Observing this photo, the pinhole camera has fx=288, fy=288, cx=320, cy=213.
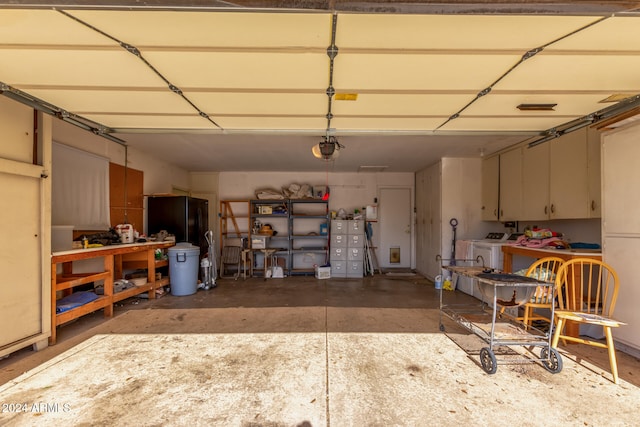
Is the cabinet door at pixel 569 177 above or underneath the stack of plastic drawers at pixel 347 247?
above

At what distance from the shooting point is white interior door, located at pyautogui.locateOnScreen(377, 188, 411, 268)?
7383 mm

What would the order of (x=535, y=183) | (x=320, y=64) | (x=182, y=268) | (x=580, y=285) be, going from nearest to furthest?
(x=320, y=64)
(x=580, y=285)
(x=535, y=183)
(x=182, y=268)

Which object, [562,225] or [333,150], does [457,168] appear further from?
[333,150]

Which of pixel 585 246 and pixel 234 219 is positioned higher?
pixel 234 219

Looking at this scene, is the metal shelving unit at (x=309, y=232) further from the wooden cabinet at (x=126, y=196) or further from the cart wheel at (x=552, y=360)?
the cart wheel at (x=552, y=360)

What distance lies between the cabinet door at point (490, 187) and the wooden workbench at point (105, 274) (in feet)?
19.2

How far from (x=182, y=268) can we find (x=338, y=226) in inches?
130

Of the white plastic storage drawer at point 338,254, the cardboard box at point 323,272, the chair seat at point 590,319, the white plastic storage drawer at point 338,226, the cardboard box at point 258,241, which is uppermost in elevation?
the white plastic storage drawer at point 338,226

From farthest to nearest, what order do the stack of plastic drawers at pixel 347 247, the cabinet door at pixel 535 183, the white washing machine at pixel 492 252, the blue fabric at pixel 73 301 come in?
the stack of plastic drawers at pixel 347 247 < the white washing machine at pixel 492 252 < the cabinet door at pixel 535 183 < the blue fabric at pixel 73 301

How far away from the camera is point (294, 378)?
221cm

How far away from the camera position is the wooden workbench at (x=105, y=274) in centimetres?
296

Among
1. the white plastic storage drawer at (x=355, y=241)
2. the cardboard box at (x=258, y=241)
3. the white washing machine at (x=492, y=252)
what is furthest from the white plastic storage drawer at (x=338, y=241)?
the white washing machine at (x=492, y=252)

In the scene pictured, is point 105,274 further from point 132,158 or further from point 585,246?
point 585,246

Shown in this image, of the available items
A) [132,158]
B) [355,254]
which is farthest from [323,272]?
[132,158]
